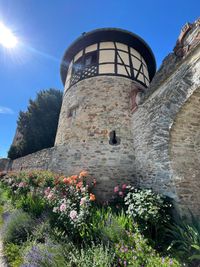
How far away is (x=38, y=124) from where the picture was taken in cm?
1407

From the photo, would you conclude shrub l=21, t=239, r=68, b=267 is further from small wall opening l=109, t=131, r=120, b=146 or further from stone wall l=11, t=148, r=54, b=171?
stone wall l=11, t=148, r=54, b=171

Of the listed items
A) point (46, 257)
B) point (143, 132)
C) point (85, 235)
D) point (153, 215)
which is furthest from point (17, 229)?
point (143, 132)

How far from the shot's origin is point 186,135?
14.4 feet

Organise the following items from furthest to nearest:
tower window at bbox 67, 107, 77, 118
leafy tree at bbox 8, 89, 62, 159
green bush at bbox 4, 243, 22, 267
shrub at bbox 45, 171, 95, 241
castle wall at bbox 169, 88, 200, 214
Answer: leafy tree at bbox 8, 89, 62, 159 → tower window at bbox 67, 107, 77, 118 → castle wall at bbox 169, 88, 200, 214 → shrub at bbox 45, 171, 95, 241 → green bush at bbox 4, 243, 22, 267

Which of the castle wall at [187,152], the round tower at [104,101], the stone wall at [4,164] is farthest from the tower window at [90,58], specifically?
the stone wall at [4,164]

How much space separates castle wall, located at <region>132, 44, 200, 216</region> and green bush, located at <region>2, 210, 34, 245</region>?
3.62 m

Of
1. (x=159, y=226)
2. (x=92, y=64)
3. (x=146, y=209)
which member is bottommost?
(x=159, y=226)

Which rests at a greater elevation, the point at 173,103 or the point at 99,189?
the point at 173,103

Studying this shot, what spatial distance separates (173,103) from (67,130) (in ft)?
16.1

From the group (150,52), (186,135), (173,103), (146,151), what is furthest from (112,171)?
(150,52)

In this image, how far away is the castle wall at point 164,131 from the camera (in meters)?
3.90

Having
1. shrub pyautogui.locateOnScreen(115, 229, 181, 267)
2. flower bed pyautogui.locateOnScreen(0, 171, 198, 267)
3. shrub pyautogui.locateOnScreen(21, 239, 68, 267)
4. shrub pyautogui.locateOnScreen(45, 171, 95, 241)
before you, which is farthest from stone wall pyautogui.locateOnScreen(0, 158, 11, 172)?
shrub pyautogui.locateOnScreen(115, 229, 181, 267)

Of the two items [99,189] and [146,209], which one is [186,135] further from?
[99,189]

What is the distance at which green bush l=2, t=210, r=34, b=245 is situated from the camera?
3.57 m
